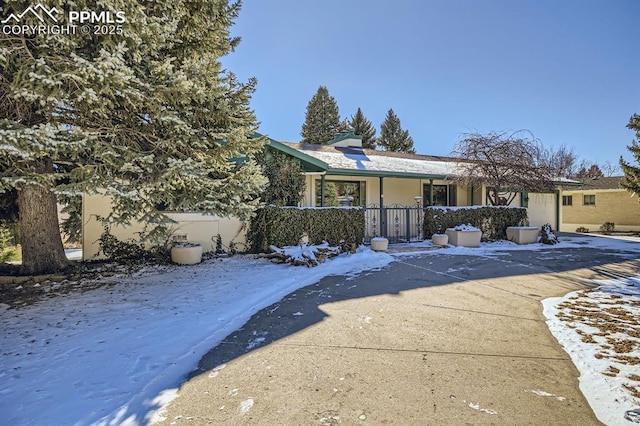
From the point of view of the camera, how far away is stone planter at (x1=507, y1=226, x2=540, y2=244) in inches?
512

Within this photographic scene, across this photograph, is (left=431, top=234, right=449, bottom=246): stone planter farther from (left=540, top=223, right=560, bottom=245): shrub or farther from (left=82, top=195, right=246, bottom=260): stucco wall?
(left=82, top=195, right=246, bottom=260): stucco wall

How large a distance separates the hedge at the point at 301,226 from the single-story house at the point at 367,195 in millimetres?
704

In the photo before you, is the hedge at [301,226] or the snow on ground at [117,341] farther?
the hedge at [301,226]

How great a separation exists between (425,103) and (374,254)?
10.7 meters

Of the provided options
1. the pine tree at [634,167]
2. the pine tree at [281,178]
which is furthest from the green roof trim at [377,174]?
the pine tree at [634,167]

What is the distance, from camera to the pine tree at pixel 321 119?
118 feet

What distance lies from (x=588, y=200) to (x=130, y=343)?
97.2 feet

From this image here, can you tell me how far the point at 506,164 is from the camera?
1347 centimetres

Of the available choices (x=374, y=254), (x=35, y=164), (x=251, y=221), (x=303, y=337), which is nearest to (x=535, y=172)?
(x=374, y=254)

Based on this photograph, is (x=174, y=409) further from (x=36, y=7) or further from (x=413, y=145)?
(x=413, y=145)

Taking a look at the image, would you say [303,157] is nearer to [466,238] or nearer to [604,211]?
[466,238]

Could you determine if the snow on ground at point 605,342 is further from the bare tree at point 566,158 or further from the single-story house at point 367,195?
the bare tree at point 566,158

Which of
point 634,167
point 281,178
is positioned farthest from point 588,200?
point 281,178

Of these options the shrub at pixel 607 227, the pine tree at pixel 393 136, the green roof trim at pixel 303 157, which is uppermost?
the pine tree at pixel 393 136
